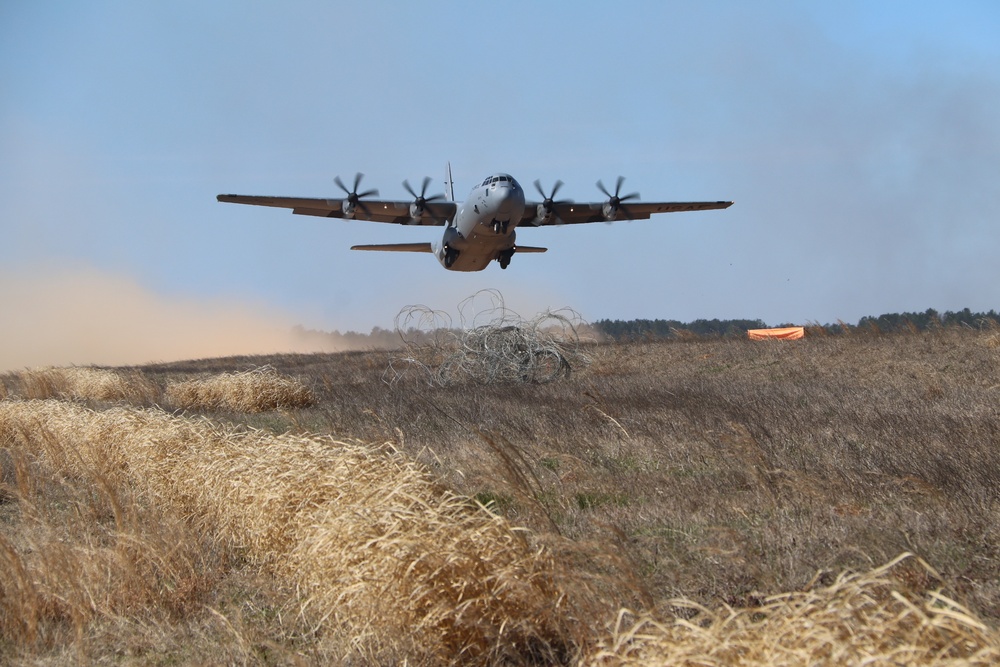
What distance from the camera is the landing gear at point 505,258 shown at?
117ft

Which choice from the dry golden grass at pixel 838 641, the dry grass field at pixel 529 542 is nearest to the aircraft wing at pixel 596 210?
the dry grass field at pixel 529 542

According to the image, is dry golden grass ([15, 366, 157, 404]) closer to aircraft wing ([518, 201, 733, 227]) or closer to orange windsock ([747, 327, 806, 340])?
aircraft wing ([518, 201, 733, 227])

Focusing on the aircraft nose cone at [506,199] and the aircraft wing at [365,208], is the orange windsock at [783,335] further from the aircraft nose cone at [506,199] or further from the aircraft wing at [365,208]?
the aircraft wing at [365,208]

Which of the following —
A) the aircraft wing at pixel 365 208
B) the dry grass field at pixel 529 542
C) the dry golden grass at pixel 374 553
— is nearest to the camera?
the dry grass field at pixel 529 542

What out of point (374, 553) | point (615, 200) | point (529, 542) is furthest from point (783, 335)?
point (374, 553)

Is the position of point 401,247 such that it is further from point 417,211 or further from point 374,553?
point 374,553

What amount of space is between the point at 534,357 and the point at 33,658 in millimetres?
17267

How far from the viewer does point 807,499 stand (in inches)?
287

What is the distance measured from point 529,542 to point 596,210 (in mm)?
31620

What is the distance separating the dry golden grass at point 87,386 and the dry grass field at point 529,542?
12.4 m

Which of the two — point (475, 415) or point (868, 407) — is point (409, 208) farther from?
point (868, 407)

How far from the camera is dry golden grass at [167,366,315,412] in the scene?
20.5 m

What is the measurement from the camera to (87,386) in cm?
2603

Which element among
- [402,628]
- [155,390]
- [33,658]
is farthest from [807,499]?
[155,390]
